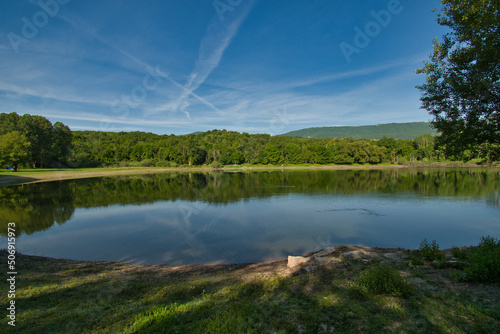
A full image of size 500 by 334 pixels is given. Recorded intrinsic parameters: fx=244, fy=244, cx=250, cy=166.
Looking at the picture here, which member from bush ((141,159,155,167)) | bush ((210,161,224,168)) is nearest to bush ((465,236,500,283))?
bush ((210,161,224,168))

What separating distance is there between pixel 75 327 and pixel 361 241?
14.5 m

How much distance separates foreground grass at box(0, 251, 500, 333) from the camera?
16.9 ft

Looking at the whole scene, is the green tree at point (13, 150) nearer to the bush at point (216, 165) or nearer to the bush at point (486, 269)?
the bush at point (216, 165)

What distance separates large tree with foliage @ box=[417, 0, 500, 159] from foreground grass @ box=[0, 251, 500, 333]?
32.3 ft

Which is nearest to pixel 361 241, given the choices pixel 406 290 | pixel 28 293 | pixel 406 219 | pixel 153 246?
pixel 406 219

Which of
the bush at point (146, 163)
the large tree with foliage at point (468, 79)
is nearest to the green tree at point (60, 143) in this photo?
the bush at point (146, 163)

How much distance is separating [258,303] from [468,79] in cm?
1527

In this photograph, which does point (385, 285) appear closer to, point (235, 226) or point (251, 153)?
point (235, 226)

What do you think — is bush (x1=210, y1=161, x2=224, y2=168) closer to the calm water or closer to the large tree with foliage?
the calm water

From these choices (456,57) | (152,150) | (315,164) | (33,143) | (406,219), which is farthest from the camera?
(152,150)

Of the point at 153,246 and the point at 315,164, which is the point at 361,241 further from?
the point at 315,164

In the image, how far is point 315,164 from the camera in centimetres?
12112

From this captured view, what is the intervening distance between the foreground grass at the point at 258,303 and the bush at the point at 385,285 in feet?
0.23

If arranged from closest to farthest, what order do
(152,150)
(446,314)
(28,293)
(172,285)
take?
(446,314), (28,293), (172,285), (152,150)
